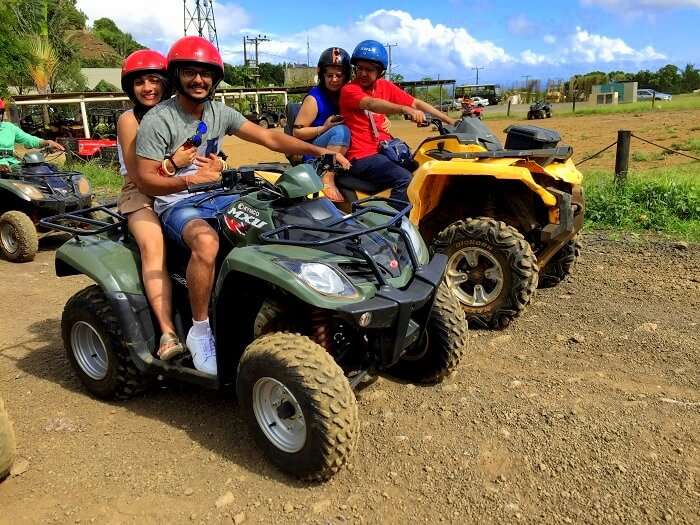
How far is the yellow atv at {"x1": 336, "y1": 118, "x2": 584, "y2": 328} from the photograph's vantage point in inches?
181

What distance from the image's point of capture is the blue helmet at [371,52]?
16.2ft

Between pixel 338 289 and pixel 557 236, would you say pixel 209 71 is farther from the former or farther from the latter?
pixel 557 236

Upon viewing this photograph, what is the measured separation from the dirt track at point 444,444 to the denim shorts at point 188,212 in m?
1.05

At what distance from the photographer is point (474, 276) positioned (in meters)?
4.86

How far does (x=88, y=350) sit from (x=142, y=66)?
5.82 ft

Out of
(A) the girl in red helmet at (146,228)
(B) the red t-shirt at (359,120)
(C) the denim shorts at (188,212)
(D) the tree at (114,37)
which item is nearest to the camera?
(C) the denim shorts at (188,212)

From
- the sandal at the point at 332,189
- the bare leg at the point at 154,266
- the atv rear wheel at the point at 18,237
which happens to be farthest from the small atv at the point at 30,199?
the bare leg at the point at 154,266

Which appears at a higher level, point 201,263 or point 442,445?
point 201,263

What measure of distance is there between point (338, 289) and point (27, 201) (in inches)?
256

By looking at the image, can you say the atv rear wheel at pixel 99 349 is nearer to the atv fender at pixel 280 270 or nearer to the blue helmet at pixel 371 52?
the atv fender at pixel 280 270

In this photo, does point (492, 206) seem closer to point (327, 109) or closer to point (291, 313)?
point (327, 109)

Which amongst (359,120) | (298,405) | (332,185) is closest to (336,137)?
(359,120)

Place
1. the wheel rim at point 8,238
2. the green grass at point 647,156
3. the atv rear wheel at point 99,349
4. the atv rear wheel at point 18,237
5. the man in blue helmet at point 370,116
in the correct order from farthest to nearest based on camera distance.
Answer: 1. the green grass at point 647,156
2. the wheel rim at point 8,238
3. the atv rear wheel at point 18,237
4. the man in blue helmet at point 370,116
5. the atv rear wheel at point 99,349

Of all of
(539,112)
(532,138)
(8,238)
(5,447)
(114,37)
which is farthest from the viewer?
(114,37)
